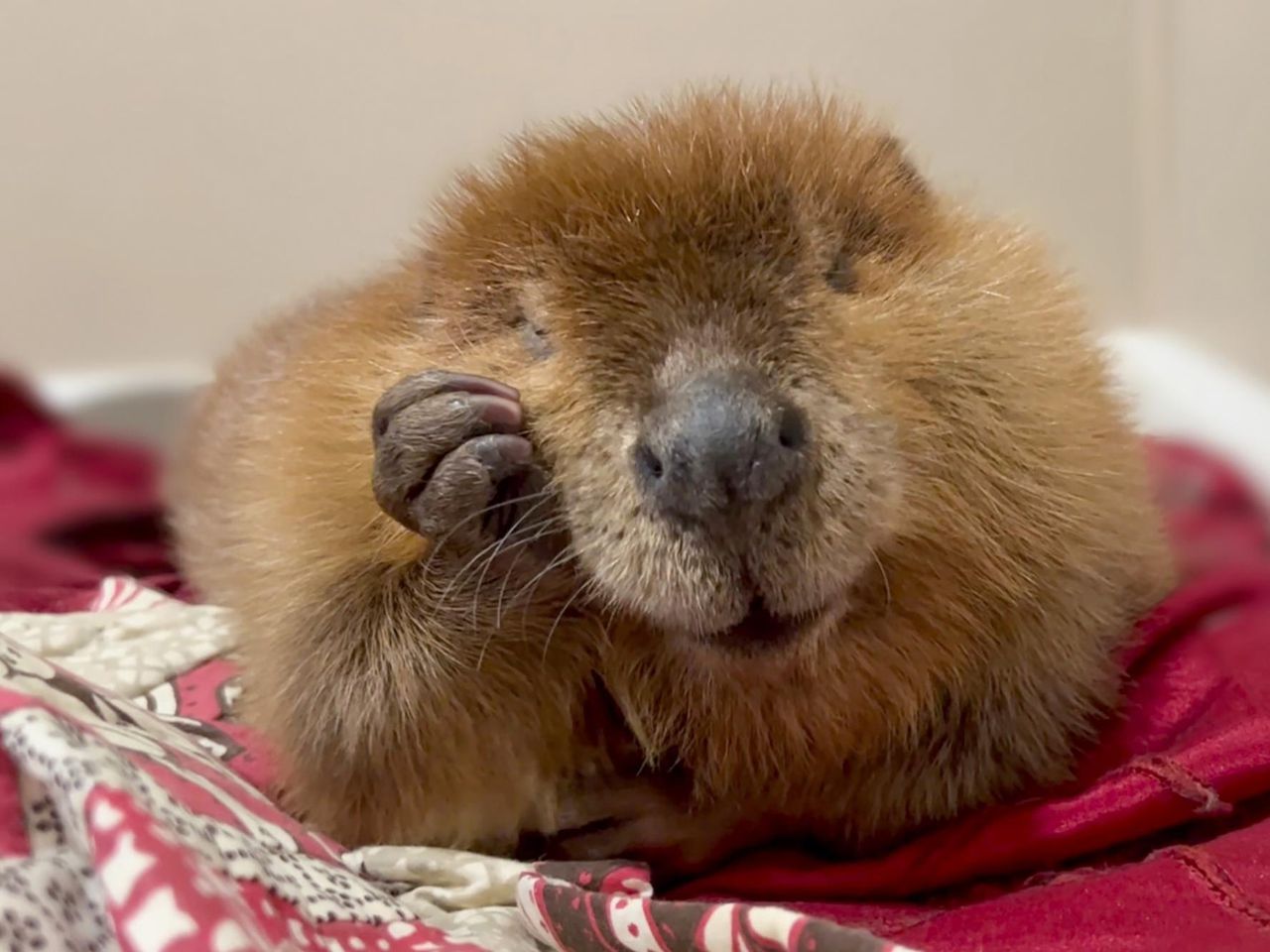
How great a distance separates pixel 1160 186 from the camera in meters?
1.98

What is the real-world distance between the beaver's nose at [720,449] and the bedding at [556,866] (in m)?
0.22

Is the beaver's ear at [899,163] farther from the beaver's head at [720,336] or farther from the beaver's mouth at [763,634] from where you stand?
the beaver's mouth at [763,634]

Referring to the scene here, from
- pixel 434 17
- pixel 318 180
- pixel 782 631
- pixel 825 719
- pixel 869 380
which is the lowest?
pixel 825 719

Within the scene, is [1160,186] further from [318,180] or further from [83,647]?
[83,647]

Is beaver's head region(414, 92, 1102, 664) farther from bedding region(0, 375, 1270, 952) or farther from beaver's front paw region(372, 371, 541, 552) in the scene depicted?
bedding region(0, 375, 1270, 952)

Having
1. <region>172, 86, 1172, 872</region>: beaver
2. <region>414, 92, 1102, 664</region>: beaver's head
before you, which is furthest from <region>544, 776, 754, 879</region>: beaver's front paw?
<region>414, 92, 1102, 664</region>: beaver's head

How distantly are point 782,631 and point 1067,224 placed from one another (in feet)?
5.05

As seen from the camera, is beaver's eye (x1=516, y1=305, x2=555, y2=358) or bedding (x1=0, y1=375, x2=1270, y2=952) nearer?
bedding (x1=0, y1=375, x2=1270, y2=952)

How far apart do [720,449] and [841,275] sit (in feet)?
0.75

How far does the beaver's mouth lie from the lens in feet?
2.52

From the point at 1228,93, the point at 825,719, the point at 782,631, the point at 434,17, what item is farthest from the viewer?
the point at 434,17

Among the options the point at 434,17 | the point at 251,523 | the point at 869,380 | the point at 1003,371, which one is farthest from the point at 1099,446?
the point at 434,17

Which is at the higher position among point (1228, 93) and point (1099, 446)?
point (1228, 93)

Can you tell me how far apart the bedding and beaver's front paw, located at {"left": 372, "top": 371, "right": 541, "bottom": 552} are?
0.21 m
